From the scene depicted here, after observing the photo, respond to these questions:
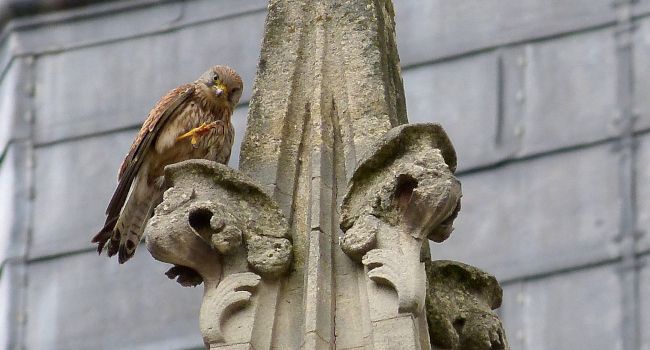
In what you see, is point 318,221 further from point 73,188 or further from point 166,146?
point 73,188

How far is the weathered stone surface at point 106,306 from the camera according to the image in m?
21.1

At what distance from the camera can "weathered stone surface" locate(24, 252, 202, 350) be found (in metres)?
21.1

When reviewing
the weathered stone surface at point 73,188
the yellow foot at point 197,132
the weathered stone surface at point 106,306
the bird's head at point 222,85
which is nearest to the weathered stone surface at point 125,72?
the weathered stone surface at point 73,188

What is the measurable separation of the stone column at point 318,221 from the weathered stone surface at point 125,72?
1190cm

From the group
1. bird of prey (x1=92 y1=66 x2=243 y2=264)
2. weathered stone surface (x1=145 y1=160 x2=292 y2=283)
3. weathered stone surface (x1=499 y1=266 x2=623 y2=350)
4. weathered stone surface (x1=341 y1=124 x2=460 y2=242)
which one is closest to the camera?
weathered stone surface (x1=341 y1=124 x2=460 y2=242)

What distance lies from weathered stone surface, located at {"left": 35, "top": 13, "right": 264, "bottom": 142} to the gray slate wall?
2 cm

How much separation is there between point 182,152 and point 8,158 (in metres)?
11.0

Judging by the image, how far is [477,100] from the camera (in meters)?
21.3

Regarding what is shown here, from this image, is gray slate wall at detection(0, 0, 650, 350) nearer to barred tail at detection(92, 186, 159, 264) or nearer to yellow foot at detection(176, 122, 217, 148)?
yellow foot at detection(176, 122, 217, 148)

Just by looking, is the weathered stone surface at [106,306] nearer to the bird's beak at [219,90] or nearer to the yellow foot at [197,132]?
the bird's beak at [219,90]

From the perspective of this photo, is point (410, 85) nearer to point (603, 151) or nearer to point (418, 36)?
point (418, 36)

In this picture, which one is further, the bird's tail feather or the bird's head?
the bird's head

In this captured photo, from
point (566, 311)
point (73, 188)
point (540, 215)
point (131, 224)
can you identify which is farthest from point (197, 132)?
point (73, 188)

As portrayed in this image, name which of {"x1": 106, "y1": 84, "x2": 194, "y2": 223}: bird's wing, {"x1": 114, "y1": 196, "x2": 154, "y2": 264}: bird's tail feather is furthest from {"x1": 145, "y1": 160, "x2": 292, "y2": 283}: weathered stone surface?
{"x1": 106, "y1": 84, "x2": 194, "y2": 223}: bird's wing
